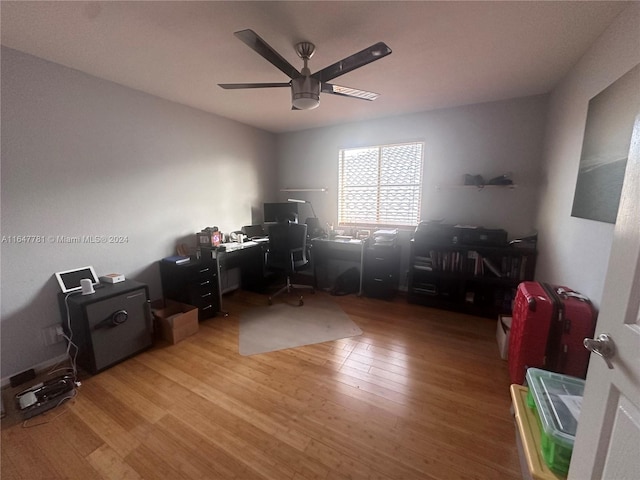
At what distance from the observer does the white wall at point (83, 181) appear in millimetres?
1884

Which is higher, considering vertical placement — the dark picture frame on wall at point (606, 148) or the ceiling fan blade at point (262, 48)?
the ceiling fan blade at point (262, 48)

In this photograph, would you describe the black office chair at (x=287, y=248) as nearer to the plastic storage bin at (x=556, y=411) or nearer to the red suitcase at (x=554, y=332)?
the red suitcase at (x=554, y=332)

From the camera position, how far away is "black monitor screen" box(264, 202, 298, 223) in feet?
13.2

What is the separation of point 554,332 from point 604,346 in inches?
49.9

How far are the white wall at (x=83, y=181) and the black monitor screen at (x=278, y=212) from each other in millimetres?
923

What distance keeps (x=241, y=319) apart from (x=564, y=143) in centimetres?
364

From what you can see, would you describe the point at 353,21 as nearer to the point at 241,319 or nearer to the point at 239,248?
the point at 239,248

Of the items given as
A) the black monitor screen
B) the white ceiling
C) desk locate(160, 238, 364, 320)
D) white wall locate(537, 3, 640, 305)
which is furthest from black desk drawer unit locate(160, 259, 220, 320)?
white wall locate(537, 3, 640, 305)

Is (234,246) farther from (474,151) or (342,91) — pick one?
(474,151)

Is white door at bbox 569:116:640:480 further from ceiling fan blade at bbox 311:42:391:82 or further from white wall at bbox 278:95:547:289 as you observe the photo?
white wall at bbox 278:95:547:289

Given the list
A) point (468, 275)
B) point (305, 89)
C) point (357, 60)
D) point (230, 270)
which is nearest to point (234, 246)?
point (230, 270)

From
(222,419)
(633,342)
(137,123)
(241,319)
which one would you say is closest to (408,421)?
(222,419)

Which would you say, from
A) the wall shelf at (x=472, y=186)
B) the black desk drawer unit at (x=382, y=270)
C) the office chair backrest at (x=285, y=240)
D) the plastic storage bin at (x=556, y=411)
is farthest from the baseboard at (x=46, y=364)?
the wall shelf at (x=472, y=186)

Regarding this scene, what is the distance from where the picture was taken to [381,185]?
374cm
